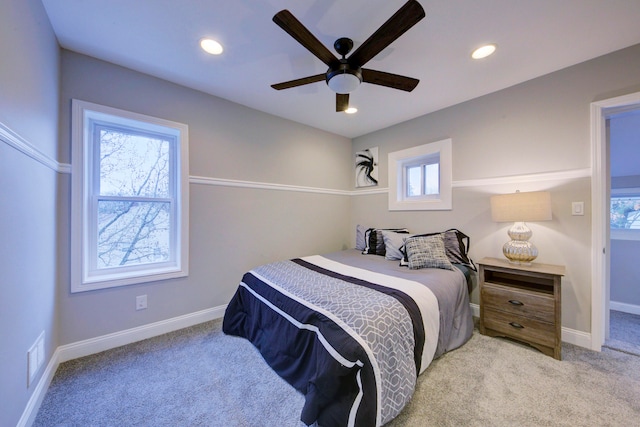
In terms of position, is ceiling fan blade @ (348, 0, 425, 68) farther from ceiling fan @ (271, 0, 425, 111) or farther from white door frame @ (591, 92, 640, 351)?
white door frame @ (591, 92, 640, 351)

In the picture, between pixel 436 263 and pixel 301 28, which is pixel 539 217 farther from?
pixel 301 28

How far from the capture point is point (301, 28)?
126 cm

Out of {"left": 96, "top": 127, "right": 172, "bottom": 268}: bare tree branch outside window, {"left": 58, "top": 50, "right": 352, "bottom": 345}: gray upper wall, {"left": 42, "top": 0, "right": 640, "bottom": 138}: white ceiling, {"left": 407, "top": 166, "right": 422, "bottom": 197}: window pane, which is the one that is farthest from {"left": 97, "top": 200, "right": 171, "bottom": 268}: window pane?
{"left": 407, "top": 166, "right": 422, "bottom": 197}: window pane

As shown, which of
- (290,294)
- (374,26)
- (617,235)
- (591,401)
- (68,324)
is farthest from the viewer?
(617,235)

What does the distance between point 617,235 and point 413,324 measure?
10.9 ft

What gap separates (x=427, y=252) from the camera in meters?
2.35

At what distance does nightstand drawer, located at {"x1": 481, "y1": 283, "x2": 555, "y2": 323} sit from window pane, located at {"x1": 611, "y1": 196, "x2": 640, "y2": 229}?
85.3 inches

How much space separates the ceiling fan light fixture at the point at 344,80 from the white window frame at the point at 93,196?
5.44 feet

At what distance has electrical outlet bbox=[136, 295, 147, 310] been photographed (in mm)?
2150

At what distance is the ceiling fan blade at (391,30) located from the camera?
1.11 meters

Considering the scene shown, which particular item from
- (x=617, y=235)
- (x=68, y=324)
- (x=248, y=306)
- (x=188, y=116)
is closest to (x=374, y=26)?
(x=188, y=116)

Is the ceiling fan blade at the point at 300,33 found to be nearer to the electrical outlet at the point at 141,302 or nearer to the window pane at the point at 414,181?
the window pane at the point at 414,181

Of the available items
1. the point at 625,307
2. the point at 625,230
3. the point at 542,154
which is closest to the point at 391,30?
the point at 542,154

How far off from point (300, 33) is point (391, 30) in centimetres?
50
